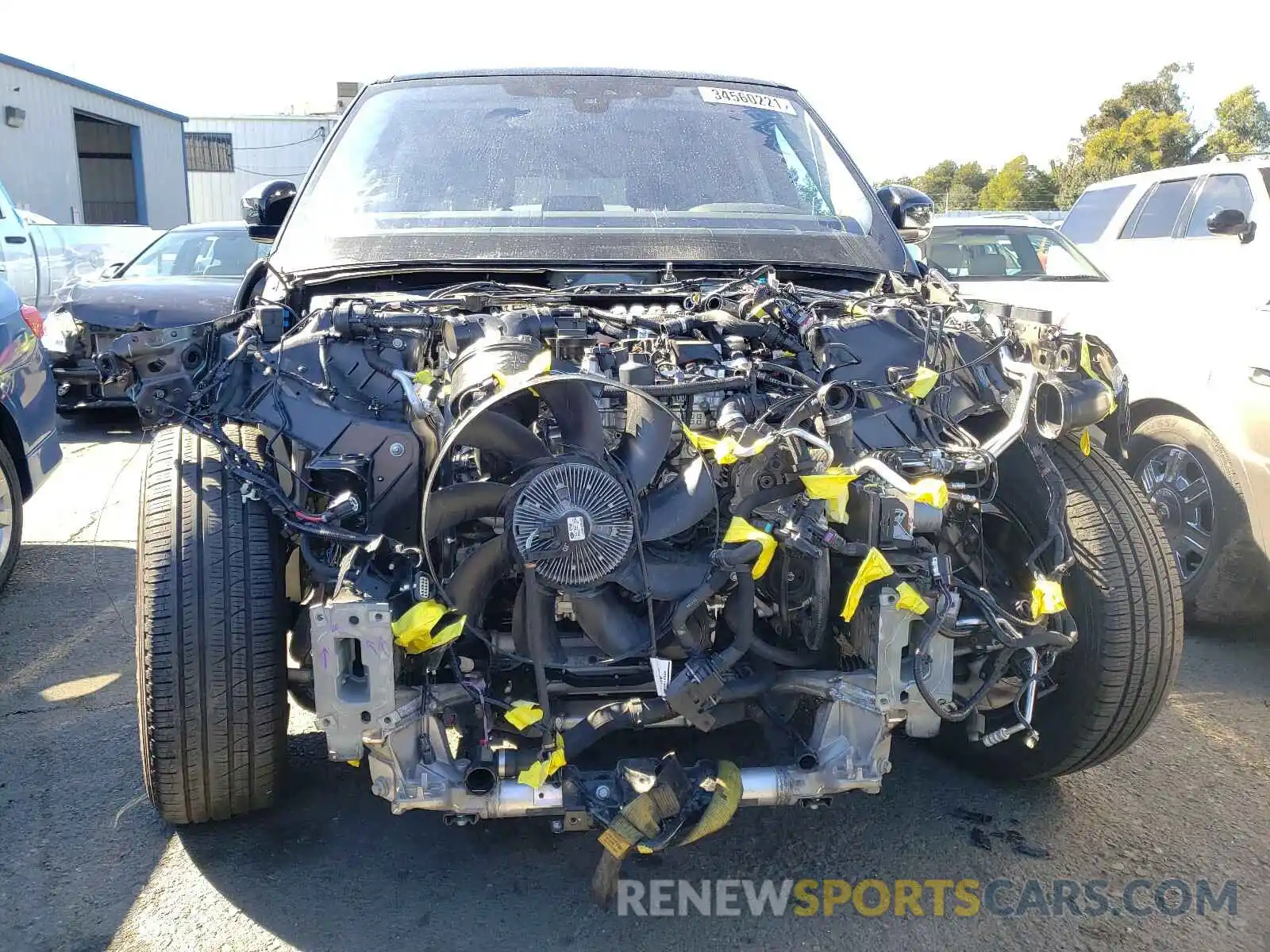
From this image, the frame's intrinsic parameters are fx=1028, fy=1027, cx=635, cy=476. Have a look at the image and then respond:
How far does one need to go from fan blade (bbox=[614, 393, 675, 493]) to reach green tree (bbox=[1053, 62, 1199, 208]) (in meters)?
32.1

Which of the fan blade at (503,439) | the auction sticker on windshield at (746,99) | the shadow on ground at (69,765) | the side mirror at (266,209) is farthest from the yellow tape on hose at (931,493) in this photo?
the side mirror at (266,209)

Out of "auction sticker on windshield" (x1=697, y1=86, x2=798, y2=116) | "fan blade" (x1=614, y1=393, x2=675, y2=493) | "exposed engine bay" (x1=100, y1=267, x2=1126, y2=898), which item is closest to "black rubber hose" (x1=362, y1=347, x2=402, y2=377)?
"exposed engine bay" (x1=100, y1=267, x2=1126, y2=898)

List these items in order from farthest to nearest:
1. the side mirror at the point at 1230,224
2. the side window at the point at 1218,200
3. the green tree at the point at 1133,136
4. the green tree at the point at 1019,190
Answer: the green tree at the point at 1019,190
the green tree at the point at 1133,136
the side window at the point at 1218,200
the side mirror at the point at 1230,224

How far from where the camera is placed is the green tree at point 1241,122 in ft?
95.5

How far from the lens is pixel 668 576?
2309 millimetres

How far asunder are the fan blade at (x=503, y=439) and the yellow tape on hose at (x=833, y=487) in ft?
1.92

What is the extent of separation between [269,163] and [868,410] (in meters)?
29.8

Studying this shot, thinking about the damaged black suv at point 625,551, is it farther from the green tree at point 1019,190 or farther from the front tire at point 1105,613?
the green tree at point 1019,190

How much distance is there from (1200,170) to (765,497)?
247 inches

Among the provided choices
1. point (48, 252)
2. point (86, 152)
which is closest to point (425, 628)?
point (48, 252)

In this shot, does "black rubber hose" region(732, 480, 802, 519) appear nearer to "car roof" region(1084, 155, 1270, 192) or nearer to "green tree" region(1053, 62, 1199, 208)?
"car roof" region(1084, 155, 1270, 192)

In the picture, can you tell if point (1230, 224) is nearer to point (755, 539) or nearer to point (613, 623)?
point (755, 539)

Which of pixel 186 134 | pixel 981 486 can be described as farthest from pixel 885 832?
pixel 186 134

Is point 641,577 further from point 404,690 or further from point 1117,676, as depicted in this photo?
point 1117,676
